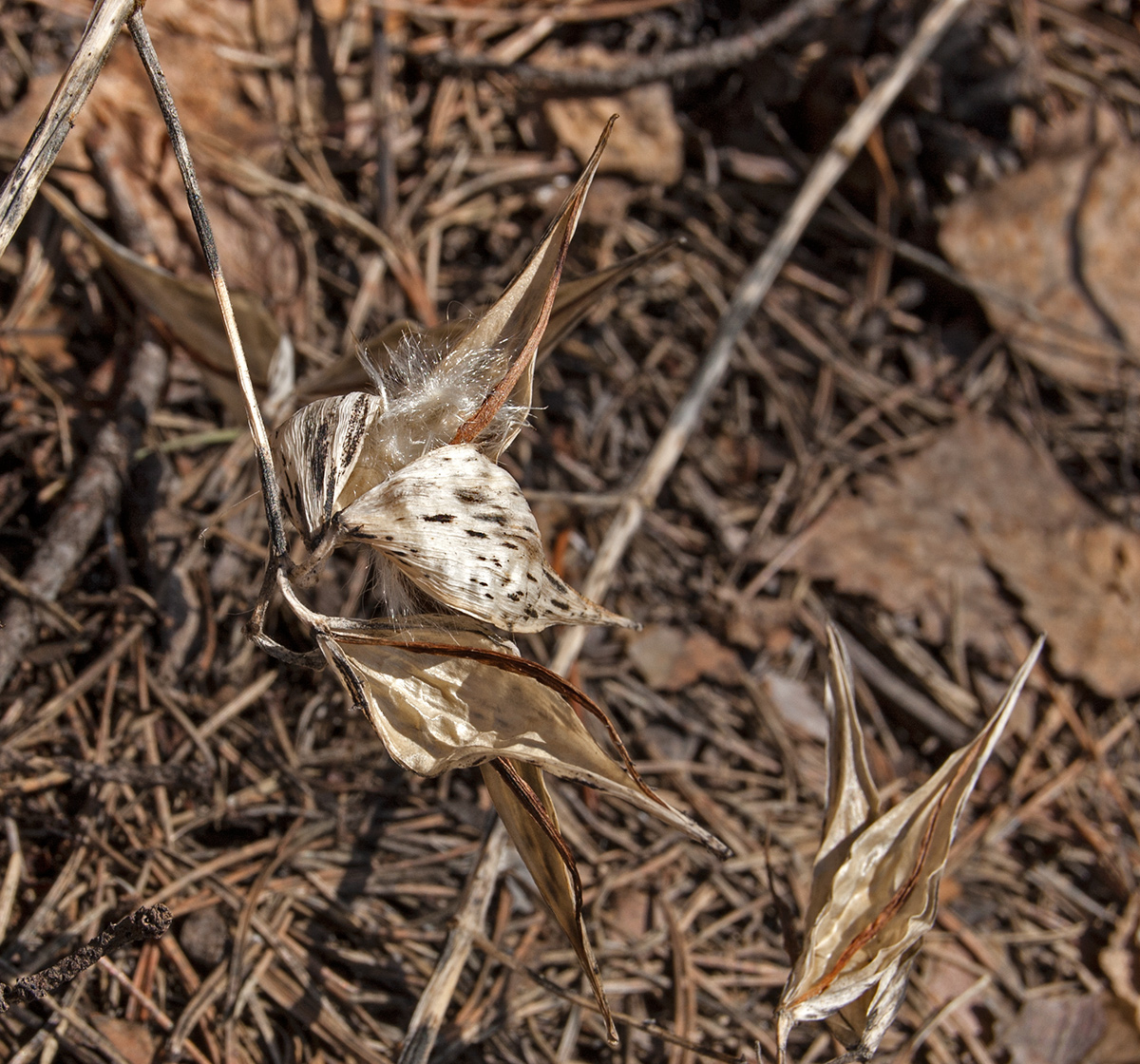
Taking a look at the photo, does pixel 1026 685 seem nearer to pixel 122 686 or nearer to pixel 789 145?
pixel 789 145

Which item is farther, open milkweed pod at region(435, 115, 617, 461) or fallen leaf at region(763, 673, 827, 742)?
fallen leaf at region(763, 673, 827, 742)

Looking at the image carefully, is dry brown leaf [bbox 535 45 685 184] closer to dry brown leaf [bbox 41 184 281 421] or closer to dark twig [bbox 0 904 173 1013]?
dry brown leaf [bbox 41 184 281 421]

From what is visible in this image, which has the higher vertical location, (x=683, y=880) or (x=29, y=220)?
(x=29, y=220)

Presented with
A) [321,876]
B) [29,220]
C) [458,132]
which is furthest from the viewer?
[458,132]

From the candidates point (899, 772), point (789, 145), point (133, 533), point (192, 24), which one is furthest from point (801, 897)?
point (192, 24)

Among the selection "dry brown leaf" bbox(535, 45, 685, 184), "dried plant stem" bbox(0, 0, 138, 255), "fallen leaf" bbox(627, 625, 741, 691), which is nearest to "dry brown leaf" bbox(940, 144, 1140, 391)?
"dry brown leaf" bbox(535, 45, 685, 184)

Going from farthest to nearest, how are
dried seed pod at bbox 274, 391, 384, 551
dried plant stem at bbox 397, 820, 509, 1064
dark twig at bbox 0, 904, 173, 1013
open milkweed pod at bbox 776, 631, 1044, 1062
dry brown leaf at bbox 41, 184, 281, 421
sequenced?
dry brown leaf at bbox 41, 184, 281, 421 → dried plant stem at bbox 397, 820, 509, 1064 → open milkweed pod at bbox 776, 631, 1044, 1062 → dried seed pod at bbox 274, 391, 384, 551 → dark twig at bbox 0, 904, 173, 1013

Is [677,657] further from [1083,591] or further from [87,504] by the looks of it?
[87,504]

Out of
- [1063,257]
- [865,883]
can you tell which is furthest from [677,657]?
[1063,257]
